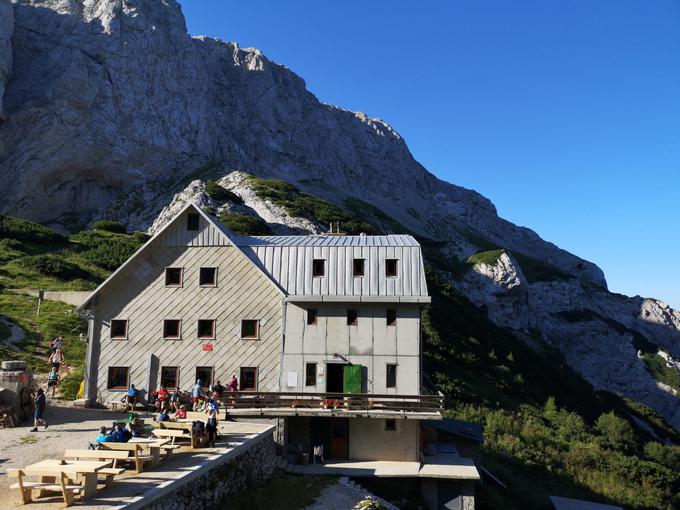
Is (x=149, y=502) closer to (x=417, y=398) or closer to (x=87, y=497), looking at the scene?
(x=87, y=497)

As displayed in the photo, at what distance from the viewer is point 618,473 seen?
3862 cm

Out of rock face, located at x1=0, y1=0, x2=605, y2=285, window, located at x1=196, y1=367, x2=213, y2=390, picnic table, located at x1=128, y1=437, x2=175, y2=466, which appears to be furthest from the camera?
rock face, located at x1=0, y1=0, x2=605, y2=285

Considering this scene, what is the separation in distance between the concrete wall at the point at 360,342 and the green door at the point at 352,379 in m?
0.37

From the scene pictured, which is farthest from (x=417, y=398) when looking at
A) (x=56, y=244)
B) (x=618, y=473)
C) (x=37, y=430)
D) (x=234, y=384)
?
(x=56, y=244)

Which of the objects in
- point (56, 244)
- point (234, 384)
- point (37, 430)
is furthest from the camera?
point (56, 244)

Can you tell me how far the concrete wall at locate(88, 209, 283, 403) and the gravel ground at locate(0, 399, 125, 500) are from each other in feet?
7.86

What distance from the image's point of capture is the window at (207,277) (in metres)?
29.1

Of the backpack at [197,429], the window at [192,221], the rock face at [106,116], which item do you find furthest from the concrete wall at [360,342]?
the rock face at [106,116]

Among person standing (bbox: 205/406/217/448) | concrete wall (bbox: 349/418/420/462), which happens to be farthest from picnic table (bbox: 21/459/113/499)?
concrete wall (bbox: 349/418/420/462)

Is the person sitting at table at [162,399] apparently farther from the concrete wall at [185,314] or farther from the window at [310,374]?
the window at [310,374]

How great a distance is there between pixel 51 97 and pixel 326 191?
80154 millimetres

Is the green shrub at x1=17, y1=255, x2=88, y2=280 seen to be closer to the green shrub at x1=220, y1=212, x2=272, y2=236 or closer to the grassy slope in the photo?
the grassy slope

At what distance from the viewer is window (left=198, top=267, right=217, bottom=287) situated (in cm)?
2906

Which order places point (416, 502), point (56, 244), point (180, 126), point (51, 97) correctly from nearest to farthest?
1. point (416, 502)
2. point (56, 244)
3. point (51, 97)
4. point (180, 126)
